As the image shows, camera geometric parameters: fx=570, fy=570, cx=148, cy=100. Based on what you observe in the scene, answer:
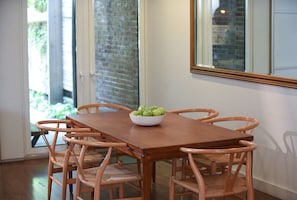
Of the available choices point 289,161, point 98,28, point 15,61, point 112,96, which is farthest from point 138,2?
point 289,161

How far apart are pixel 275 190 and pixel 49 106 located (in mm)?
2838

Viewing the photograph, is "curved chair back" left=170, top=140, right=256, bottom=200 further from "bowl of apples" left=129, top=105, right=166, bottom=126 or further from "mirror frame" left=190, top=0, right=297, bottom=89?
"mirror frame" left=190, top=0, right=297, bottom=89

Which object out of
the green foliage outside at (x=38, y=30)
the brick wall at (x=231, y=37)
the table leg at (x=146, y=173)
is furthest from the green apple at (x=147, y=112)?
the green foliage outside at (x=38, y=30)

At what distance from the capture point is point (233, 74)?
17.6ft

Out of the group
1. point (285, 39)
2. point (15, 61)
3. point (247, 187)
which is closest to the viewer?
Result: point (247, 187)

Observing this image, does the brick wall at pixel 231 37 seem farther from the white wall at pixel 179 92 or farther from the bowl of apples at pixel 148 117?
the bowl of apples at pixel 148 117

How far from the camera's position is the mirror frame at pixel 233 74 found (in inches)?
188

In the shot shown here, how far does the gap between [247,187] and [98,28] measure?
3.39 metres

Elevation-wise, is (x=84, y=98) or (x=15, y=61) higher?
(x=15, y=61)

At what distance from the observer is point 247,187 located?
3.84 m

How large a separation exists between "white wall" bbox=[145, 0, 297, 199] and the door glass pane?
0.98 metres

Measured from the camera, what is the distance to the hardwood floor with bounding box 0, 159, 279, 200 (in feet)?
16.6

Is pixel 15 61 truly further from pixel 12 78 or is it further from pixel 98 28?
pixel 98 28

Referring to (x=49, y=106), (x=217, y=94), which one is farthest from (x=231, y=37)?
(x=49, y=106)
